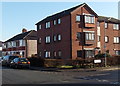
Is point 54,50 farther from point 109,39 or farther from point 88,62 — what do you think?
point 88,62

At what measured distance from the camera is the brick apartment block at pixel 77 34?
129 ft

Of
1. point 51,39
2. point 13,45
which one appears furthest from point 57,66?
point 13,45

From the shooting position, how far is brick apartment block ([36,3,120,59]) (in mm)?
39281

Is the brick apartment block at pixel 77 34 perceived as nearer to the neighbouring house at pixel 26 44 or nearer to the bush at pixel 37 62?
the bush at pixel 37 62

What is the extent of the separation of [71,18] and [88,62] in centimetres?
1244

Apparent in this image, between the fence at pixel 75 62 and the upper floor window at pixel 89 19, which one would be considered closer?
the fence at pixel 75 62

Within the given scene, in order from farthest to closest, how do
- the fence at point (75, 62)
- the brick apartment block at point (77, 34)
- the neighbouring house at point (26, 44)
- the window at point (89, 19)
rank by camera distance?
1. the neighbouring house at point (26, 44)
2. the window at point (89, 19)
3. the brick apartment block at point (77, 34)
4. the fence at point (75, 62)

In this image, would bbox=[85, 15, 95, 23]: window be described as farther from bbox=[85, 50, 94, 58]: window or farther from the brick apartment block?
bbox=[85, 50, 94, 58]: window

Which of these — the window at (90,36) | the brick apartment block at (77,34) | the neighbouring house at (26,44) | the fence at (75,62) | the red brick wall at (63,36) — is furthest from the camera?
the neighbouring house at (26,44)

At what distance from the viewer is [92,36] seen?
135 feet

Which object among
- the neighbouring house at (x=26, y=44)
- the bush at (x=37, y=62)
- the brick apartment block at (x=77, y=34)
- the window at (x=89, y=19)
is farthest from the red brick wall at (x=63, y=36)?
the neighbouring house at (x=26, y=44)

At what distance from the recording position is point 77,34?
39.8 m

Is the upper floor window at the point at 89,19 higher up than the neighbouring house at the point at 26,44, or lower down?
higher up

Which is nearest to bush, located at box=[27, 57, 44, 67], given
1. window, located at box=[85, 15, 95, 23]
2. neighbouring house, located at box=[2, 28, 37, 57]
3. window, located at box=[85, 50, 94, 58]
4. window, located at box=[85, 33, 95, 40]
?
window, located at box=[85, 50, 94, 58]
